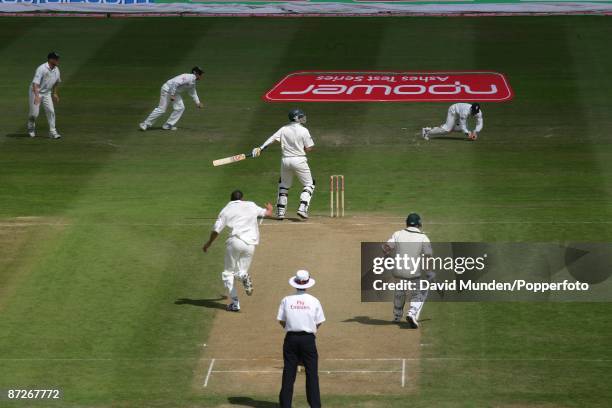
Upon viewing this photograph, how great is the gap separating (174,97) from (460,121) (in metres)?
Answer: 6.76

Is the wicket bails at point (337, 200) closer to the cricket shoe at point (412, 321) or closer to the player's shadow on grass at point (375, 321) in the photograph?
the player's shadow on grass at point (375, 321)

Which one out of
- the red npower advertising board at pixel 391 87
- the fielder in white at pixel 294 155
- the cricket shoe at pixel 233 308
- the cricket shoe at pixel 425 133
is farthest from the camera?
the red npower advertising board at pixel 391 87

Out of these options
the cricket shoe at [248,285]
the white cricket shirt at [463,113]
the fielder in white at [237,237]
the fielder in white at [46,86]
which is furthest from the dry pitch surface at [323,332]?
the fielder in white at [46,86]

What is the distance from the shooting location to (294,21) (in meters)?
43.7

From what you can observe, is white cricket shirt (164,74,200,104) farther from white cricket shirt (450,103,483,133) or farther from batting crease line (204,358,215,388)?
batting crease line (204,358,215,388)

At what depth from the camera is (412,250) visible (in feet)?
67.2

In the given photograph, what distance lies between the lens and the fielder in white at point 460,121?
3241 centimetres

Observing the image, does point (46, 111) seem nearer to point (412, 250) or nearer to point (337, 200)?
point (337, 200)

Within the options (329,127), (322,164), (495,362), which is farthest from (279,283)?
(329,127)

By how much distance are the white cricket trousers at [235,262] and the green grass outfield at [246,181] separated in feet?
2.39

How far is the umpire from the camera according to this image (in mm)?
17859

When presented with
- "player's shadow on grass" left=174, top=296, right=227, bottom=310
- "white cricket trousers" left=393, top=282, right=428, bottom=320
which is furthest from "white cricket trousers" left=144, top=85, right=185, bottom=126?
"white cricket trousers" left=393, top=282, right=428, bottom=320

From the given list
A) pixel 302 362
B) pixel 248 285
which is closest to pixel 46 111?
pixel 248 285

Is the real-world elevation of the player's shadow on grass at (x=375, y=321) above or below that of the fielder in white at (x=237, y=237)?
below
